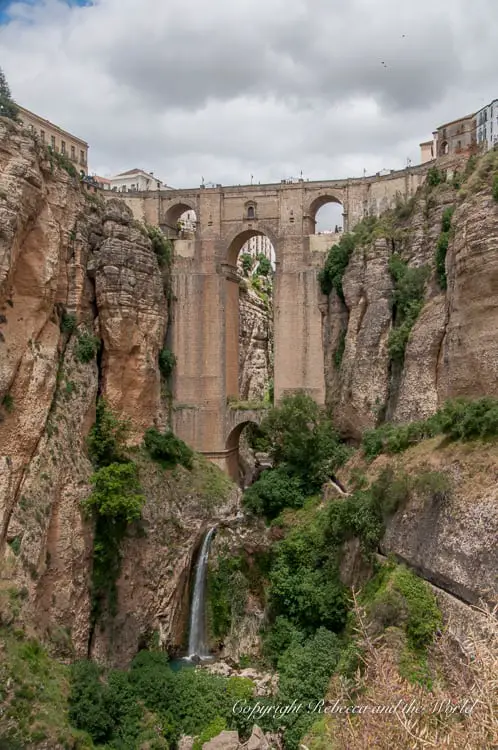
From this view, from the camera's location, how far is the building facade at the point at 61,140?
35.6m

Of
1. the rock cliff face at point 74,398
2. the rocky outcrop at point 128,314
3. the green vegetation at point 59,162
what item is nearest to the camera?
the rock cliff face at point 74,398

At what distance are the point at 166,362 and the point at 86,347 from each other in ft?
19.0

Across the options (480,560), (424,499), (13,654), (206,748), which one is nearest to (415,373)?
(424,499)

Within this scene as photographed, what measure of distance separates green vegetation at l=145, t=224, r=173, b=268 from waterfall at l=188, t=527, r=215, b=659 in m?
11.7

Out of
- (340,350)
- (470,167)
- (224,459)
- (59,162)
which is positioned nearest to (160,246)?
(59,162)

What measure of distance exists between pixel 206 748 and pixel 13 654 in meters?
5.10

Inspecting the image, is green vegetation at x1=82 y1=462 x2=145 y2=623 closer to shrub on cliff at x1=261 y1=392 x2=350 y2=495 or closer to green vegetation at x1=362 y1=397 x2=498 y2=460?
shrub on cliff at x1=261 y1=392 x2=350 y2=495

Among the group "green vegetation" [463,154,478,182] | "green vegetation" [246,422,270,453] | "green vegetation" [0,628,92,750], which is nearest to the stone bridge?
"green vegetation" [246,422,270,453]

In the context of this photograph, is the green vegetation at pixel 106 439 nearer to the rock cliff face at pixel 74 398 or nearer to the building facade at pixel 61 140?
the rock cliff face at pixel 74 398

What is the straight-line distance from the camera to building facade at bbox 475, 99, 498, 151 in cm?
2607

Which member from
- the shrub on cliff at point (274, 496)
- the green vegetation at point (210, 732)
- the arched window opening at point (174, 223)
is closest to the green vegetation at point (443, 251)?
the shrub on cliff at point (274, 496)

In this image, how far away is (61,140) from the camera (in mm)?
38594

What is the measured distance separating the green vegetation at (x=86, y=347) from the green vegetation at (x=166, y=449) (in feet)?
13.5

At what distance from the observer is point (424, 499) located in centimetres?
1587
